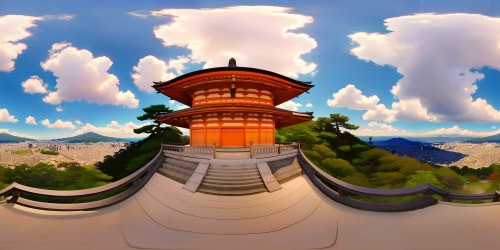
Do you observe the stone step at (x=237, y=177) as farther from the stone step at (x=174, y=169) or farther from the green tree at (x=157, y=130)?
the green tree at (x=157, y=130)

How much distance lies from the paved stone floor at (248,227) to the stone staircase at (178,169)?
66.8 inches

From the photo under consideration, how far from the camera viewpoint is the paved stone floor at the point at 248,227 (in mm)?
3170

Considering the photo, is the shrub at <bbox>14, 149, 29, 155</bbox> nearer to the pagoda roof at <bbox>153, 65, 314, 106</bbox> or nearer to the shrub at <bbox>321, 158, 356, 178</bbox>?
the pagoda roof at <bbox>153, 65, 314, 106</bbox>

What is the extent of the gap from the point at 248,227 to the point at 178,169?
451 centimetres

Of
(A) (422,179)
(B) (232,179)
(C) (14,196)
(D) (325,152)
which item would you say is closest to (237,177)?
(B) (232,179)

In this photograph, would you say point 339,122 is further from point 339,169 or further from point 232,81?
point 232,81

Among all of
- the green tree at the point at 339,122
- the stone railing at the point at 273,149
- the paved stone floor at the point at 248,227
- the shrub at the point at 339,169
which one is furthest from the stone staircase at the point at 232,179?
the green tree at the point at 339,122

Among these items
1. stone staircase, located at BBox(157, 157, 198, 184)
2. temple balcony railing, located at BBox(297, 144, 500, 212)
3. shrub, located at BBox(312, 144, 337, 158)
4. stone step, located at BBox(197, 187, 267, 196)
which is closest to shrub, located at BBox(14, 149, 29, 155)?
stone staircase, located at BBox(157, 157, 198, 184)

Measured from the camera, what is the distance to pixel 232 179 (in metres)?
6.00

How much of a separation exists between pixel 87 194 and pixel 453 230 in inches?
296

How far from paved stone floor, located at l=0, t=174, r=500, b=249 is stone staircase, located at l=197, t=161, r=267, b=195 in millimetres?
491

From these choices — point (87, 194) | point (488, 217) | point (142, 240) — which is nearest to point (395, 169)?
point (488, 217)

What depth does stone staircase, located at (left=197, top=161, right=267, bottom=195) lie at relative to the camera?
5.62 meters

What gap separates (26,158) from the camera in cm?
1727
